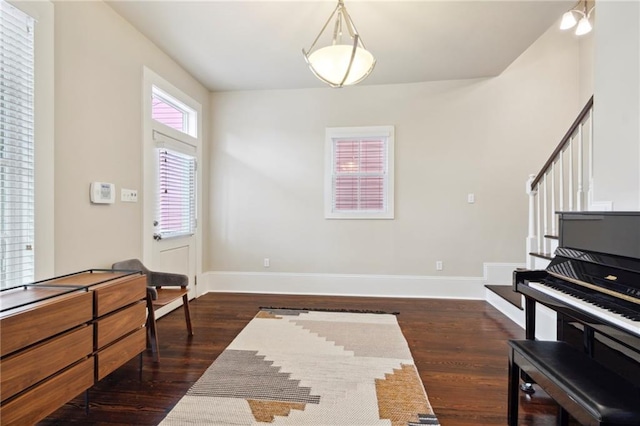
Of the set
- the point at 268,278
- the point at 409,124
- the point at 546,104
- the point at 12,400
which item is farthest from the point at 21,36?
the point at 546,104

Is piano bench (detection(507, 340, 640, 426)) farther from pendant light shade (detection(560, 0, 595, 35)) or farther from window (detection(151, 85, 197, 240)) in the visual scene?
window (detection(151, 85, 197, 240))

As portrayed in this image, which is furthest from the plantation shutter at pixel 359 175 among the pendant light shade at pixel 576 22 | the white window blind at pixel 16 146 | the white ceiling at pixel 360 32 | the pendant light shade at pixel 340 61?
the white window blind at pixel 16 146

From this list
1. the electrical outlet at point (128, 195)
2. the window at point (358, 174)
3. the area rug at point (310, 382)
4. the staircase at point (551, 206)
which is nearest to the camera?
the area rug at point (310, 382)

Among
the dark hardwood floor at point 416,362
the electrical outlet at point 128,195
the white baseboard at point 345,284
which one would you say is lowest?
the dark hardwood floor at point 416,362

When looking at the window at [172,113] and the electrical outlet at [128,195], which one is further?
the window at [172,113]

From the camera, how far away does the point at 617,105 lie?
2.01m

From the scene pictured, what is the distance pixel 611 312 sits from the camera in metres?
1.24

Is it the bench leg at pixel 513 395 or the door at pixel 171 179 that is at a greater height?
the door at pixel 171 179

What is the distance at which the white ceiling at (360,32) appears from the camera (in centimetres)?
246

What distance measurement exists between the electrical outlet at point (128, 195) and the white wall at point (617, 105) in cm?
377

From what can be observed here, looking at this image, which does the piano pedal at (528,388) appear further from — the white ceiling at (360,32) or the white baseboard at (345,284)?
the white ceiling at (360,32)

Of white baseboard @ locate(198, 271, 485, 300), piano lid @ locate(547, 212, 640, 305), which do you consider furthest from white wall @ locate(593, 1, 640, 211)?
white baseboard @ locate(198, 271, 485, 300)

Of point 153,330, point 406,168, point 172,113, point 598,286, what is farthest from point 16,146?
point 406,168

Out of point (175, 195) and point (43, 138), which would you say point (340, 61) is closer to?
point (43, 138)
